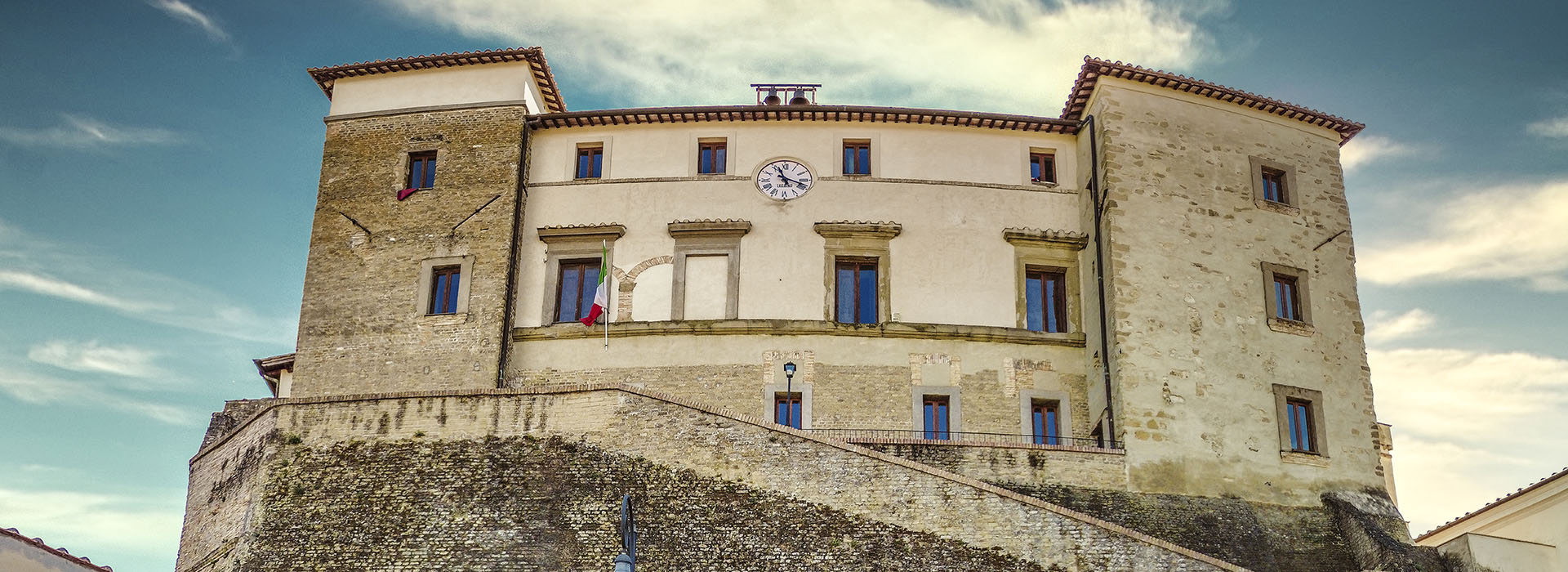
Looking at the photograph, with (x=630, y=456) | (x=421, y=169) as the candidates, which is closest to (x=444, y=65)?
(x=421, y=169)

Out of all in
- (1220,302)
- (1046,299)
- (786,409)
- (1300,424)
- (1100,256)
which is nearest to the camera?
(1300,424)

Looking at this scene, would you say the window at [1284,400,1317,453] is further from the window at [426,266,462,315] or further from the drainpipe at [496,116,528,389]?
the window at [426,266,462,315]

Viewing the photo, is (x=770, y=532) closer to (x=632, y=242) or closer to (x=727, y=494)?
(x=727, y=494)

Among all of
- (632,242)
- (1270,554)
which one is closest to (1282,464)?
(1270,554)

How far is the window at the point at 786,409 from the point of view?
31.2 m

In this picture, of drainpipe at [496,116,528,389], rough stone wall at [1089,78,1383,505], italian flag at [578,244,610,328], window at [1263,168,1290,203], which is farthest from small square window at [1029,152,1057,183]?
drainpipe at [496,116,528,389]

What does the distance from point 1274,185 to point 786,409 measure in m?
11.7

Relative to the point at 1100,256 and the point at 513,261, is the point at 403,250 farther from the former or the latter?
the point at 1100,256

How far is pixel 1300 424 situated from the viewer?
31.0 metres

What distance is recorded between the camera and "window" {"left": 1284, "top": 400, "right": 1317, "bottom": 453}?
3072 cm

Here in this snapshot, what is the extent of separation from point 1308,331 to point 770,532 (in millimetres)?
13725

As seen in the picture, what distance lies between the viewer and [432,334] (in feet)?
105

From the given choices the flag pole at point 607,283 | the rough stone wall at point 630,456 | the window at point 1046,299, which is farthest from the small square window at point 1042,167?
the rough stone wall at point 630,456

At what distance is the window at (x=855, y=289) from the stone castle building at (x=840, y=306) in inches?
2.1
